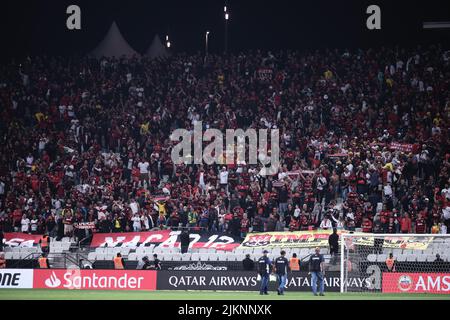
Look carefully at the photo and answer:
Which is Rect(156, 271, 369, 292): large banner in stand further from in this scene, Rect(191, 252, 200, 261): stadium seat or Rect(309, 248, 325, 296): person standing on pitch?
Rect(191, 252, 200, 261): stadium seat

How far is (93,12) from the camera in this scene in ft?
178

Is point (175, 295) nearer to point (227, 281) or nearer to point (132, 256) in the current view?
point (227, 281)

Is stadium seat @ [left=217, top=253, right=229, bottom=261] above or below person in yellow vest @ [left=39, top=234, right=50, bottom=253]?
below

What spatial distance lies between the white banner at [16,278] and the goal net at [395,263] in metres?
11.3

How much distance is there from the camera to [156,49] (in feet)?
178

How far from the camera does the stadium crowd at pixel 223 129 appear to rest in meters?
38.4

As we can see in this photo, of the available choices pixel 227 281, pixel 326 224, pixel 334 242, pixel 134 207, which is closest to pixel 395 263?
pixel 334 242

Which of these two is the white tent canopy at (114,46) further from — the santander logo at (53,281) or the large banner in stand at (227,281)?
the large banner in stand at (227,281)

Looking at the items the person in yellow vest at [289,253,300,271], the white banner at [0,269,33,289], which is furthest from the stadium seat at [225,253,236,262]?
the white banner at [0,269,33,289]

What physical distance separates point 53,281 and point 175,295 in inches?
230

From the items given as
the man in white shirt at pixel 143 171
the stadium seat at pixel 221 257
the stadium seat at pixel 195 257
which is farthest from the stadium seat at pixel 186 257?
the man in white shirt at pixel 143 171

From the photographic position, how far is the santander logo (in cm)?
3294

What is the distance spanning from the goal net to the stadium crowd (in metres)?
2.80
